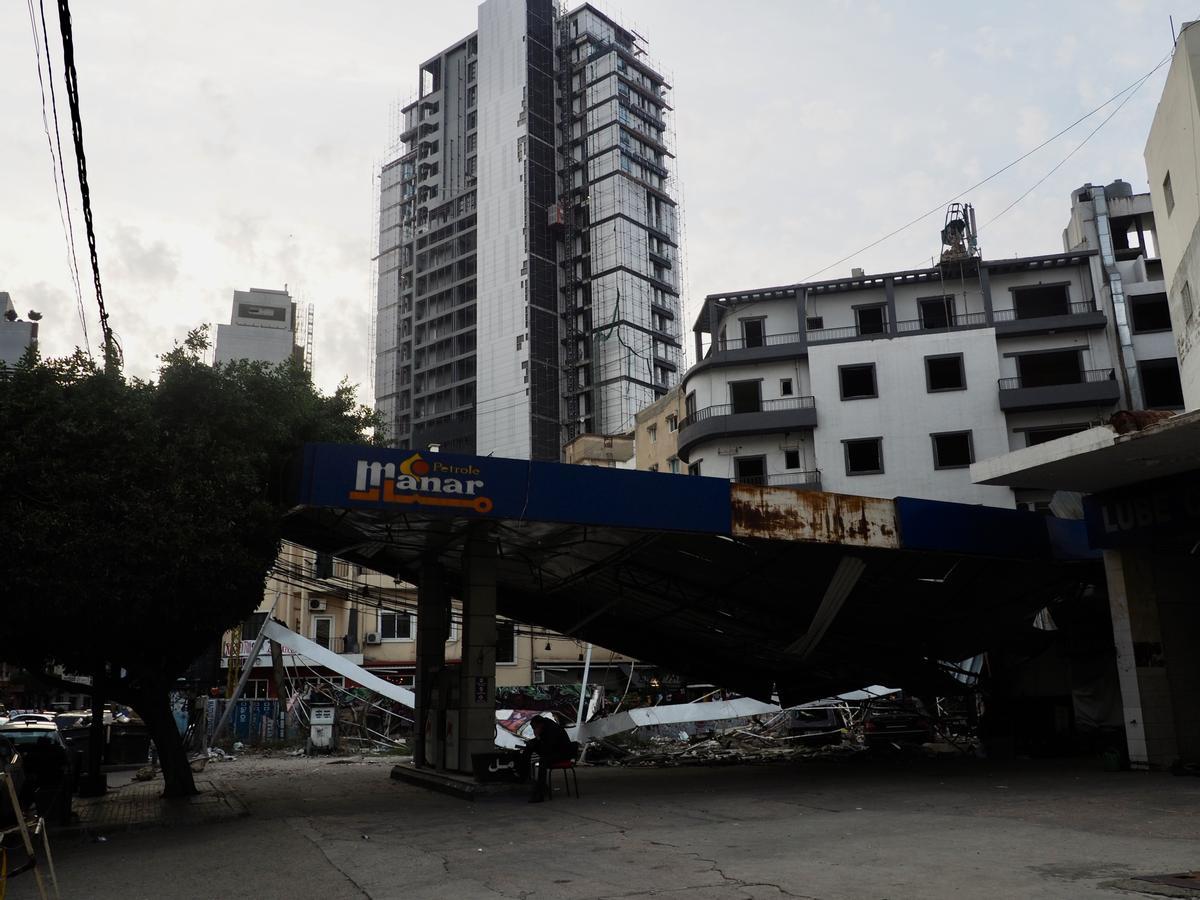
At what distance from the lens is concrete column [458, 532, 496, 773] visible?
1734cm

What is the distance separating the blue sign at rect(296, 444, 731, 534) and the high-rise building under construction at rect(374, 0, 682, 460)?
2605 inches

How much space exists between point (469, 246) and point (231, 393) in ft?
273

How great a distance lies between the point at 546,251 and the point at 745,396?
4338 cm

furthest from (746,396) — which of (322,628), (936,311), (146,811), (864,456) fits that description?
(146,811)

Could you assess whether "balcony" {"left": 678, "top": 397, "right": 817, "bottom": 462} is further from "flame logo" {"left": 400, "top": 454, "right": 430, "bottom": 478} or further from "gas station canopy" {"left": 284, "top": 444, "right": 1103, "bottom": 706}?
"flame logo" {"left": 400, "top": 454, "right": 430, "bottom": 478}

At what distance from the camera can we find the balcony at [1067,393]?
44.2 metres

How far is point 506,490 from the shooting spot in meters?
15.2

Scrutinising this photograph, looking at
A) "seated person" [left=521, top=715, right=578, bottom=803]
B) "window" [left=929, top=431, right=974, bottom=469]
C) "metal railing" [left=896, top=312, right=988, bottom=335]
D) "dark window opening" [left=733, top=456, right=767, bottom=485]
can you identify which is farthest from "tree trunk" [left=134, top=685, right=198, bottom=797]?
"metal railing" [left=896, top=312, right=988, bottom=335]

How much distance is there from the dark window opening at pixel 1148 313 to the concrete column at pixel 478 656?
39.7m

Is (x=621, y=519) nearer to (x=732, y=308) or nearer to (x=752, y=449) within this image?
(x=752, y=449)

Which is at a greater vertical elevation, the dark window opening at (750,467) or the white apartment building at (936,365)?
the white apartment building at (936,365)

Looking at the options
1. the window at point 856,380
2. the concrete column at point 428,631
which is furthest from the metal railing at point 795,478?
the concrete column at point 428,631

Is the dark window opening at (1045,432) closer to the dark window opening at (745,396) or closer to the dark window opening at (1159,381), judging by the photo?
the dark window opening at (1159,381)

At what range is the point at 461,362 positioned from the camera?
310 ft
